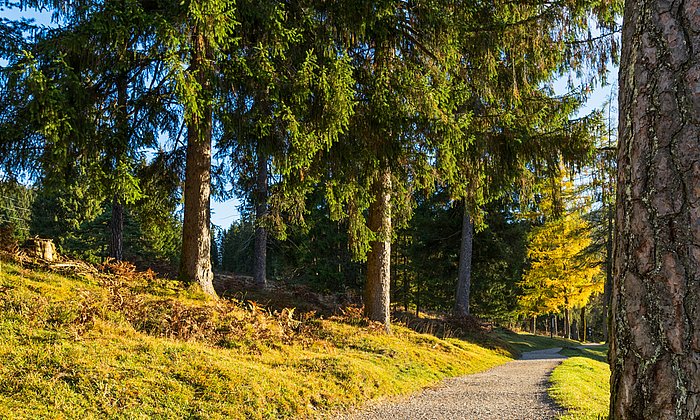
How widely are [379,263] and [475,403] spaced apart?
5608mm

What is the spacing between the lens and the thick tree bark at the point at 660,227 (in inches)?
68.6

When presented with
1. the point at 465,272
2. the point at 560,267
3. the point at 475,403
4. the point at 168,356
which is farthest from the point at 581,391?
the point at 560,267

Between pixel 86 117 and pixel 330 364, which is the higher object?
Result: pixel 86 117

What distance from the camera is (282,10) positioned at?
9.37 m

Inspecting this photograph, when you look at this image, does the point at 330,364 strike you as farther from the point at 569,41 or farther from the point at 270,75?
the point at 569,41

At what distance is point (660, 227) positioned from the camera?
1838 mm

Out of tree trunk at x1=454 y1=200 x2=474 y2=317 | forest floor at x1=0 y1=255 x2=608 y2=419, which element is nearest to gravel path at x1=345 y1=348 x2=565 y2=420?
forest floor at x1=0 y1=255 x2=608 y2=419

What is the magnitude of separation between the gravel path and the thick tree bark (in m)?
4.58

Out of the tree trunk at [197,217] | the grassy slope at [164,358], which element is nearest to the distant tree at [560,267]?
the grassy slope at [164,358]

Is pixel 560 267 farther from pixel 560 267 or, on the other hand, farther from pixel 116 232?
pixel 116 232

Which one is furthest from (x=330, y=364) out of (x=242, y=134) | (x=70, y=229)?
(x=70, y=229)

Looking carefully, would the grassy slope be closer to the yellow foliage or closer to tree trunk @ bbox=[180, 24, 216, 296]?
tree trunk @ bbox=[180, 24, 216, 296]

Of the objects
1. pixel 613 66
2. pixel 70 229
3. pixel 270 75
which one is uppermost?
pixel 613 66

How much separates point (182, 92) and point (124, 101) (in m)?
2.96
